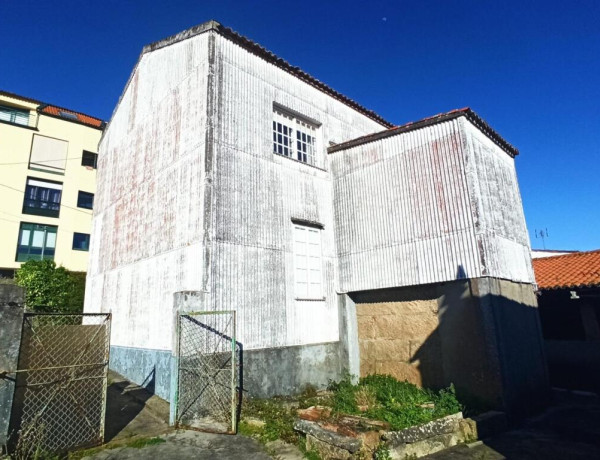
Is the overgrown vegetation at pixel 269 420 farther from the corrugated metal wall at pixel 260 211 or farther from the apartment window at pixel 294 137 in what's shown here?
the apartment window at pixel 294 137

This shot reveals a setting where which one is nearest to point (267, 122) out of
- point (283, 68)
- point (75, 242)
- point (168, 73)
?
point (283, 68)

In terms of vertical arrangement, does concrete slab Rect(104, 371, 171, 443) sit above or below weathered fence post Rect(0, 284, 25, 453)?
below

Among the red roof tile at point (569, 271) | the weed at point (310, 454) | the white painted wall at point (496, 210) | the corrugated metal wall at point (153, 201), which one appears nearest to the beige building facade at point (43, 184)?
the corrugated metal wall at point (153, 201)

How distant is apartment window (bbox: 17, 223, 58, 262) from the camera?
77.9 feet

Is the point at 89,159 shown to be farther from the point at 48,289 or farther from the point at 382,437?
the point at 382,437

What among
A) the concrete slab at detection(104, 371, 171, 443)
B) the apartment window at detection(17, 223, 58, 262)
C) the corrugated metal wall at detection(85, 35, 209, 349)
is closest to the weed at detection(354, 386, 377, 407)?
the concrete slab at detection(104, 371, 171, 443)

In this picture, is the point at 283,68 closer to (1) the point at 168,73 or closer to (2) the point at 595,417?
(1) the point at 168,73

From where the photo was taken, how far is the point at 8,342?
5.25m

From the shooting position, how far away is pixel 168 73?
37.6ft

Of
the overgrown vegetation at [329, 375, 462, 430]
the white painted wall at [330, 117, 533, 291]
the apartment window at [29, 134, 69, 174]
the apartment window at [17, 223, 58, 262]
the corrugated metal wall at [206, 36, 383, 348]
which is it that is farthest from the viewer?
the apartment window at [29, 134, 69, 174]

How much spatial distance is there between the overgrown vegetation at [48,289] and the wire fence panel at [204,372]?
1270cm

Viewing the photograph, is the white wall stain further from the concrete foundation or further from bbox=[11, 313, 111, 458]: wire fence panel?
bbox=[11, 313, 111, 458]: wire fence panel

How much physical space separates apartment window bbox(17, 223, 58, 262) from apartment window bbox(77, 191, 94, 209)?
2425 mm

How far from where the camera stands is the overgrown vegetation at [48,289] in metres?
16.7
